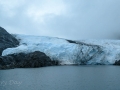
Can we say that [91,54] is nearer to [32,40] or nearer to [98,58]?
[98,58]

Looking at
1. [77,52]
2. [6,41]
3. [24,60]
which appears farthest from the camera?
[6,41]

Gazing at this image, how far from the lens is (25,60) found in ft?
175

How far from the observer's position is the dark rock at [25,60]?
168ft

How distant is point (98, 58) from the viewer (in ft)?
200

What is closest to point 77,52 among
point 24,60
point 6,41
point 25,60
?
point 25,60

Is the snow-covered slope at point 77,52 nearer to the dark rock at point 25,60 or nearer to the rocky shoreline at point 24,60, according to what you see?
the rocky shoreline at point 24,60

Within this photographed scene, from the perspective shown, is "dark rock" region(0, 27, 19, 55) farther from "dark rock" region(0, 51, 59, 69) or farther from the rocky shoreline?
"dark rock" region(0, 51, 59, 69)

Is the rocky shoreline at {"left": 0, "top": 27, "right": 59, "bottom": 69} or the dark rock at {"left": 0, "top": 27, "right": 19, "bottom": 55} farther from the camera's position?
the dark rock at {"left": 0, "top": 27, "right": 19, "bottom": 55}

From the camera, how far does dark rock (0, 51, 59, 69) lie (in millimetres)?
51116

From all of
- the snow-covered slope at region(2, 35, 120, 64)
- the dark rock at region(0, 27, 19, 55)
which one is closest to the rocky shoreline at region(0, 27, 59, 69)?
the dark rock at region(0, 27, 19, 55)

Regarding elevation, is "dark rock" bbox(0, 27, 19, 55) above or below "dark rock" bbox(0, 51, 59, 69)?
above

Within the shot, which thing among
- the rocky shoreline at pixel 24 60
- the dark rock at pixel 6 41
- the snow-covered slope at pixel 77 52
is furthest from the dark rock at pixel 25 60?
the dark rock at pixel 6 41

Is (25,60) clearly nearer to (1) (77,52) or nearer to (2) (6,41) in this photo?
(2) (6,41)

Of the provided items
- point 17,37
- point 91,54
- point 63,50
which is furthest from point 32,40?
point 91,54
